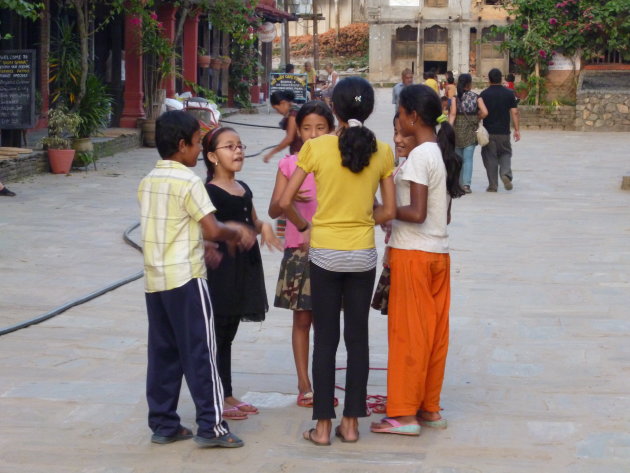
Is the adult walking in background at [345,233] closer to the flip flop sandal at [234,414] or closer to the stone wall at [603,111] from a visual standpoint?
the flip flop sandal at [234,414]

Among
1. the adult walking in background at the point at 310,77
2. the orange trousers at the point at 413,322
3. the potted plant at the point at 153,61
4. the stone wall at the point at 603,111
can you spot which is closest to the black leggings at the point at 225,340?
the orange trousers at the point at 413,322

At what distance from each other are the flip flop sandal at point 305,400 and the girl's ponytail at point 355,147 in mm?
1397

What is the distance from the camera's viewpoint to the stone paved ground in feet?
16.4

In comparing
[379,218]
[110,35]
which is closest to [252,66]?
[110,35]

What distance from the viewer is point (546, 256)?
10438 millimetres

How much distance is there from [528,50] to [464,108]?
16.4 metres

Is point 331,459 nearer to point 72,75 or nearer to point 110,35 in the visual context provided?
point 72,75

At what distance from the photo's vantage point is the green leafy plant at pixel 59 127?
619 inches

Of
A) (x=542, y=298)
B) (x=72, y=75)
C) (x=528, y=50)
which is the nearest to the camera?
(x=542, y=298)

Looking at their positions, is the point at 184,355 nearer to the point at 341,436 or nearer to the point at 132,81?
the point at 341,436

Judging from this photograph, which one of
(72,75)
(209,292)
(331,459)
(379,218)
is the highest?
(72,75)

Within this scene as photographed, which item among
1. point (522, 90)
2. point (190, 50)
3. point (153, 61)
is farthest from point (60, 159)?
point (522, 90)

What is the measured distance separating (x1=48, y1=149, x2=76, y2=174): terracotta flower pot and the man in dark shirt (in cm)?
587

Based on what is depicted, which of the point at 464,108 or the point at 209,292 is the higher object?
the point at 464,108
